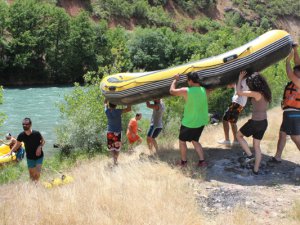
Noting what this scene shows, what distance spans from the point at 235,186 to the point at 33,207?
2.95 metres

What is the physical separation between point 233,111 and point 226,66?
90 centimetres

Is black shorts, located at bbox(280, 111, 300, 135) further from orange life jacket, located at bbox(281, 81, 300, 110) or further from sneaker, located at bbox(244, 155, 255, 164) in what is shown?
sneaker, located at bbox(244, 155, 255, 164)

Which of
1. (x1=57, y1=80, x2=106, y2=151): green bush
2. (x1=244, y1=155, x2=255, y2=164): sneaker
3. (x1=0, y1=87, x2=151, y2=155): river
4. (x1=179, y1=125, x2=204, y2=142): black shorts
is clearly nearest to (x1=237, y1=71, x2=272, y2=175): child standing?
(x1=244, y1=155, x2=255, y2=164): sneaker

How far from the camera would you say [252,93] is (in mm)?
5828

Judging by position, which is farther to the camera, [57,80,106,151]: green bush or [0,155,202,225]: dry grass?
[57,80,106,151]: green bush

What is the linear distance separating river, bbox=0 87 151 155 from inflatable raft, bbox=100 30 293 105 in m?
8.04

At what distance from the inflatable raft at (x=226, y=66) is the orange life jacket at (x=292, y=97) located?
29.8 inches

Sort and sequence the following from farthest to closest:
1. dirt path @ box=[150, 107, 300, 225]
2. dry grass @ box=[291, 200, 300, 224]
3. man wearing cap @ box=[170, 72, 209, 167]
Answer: man wearing cap @ box=[170, 72, 209, 167]
dirt path @ box=[150, 107, 300, 225]
dry grass @ box=[291, 200, 300, 224]

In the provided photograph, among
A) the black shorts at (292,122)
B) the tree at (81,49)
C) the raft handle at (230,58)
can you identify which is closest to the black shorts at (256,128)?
the black shorts at (292,122)

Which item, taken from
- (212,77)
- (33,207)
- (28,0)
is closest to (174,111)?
(212,77)

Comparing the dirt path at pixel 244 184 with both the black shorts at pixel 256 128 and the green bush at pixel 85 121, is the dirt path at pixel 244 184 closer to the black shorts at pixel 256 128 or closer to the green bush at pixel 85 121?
the black shorts at pixel 256 128

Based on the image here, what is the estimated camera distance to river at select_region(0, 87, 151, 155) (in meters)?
18.0

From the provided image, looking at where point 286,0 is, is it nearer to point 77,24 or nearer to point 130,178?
point 77,24

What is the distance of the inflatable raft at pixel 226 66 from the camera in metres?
6.78
